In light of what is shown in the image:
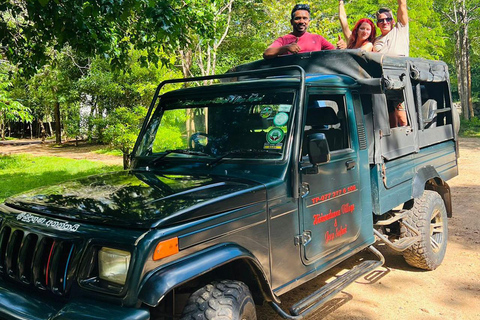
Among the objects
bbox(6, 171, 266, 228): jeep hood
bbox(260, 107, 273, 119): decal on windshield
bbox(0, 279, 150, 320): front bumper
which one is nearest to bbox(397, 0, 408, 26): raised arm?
bbox(260, 107, 273, 119): decal on windshield

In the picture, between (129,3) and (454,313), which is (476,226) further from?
(129,3)

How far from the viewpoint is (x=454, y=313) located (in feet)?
13.4

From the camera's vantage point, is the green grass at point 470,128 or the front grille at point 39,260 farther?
the green grass at point 470,128

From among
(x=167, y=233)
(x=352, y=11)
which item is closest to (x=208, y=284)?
(x=167, y=233)

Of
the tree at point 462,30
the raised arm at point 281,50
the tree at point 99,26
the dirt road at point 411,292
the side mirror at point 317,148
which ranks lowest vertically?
the dirt road at point 411,292

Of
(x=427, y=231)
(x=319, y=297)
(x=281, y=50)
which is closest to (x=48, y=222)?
(x=319, y=297)

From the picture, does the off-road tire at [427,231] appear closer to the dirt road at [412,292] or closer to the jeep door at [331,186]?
the dirt road at [412,292]

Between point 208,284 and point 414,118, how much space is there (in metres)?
3.20

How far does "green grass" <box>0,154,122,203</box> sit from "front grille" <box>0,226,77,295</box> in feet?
24.5

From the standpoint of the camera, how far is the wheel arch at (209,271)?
229 centimetres

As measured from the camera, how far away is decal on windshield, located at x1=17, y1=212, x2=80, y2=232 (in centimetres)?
258

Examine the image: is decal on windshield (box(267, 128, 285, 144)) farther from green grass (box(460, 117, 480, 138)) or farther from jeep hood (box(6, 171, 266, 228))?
green grass (box(460, 117, 480, 138))

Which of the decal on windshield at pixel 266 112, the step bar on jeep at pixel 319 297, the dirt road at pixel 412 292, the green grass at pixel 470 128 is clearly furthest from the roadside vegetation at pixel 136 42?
the dirt road at pixel 412 292

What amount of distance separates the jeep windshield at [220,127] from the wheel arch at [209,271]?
826 millimetres
